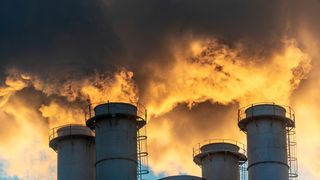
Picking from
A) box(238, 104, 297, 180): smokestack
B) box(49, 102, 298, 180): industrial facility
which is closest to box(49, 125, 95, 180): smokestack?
box(49, 102, 298, 180): industrial facility

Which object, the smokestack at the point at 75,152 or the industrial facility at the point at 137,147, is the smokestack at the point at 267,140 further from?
the smokestack at the point at 75,152

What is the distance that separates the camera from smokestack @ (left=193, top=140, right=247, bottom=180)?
181 ft

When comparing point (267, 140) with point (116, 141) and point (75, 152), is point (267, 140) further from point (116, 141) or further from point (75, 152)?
point (75, 152)

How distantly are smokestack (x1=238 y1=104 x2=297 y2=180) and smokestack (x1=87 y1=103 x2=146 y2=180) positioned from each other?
635cm

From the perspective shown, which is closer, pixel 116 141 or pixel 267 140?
pixel 116 141

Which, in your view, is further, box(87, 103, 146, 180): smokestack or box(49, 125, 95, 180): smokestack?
box(49, 125, 95, 180): smokestack

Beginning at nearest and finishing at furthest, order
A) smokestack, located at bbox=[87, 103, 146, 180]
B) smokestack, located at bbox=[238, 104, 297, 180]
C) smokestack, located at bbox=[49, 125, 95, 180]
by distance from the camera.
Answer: smokestack, located at bbox=[87, 103, 146, 180], smokestack, located at bbox=[238, 104, 297, 180], smokestack, located at bbox=[49, 125, 95, 180]

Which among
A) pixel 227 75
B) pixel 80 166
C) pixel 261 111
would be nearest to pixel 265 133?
pixel 261 111

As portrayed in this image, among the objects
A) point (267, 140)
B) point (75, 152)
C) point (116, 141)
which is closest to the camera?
point (116, 141)

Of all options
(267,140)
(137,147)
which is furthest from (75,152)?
(267,140)

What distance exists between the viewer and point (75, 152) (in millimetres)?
53656

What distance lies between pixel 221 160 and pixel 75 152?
8730 mm

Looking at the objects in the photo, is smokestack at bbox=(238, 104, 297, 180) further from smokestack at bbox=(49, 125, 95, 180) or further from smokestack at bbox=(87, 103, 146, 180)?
smokestack at bbox=(49, 125, 95, 180)

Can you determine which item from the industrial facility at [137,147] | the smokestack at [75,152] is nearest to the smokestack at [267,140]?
the industrial facility at [137,147]
